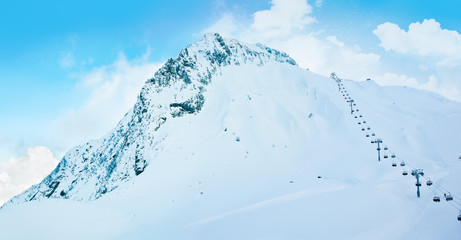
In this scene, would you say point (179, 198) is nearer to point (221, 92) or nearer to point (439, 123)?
point (221, 92)


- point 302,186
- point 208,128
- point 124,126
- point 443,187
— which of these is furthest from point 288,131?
point 124,126

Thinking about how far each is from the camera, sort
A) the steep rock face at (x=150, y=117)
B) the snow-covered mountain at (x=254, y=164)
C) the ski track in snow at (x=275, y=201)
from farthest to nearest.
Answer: the steep rock face at (x=150, y=117) → the ski track in snow at (x=275, y=201) → the snow-covered mountain at (x=254, y=164)

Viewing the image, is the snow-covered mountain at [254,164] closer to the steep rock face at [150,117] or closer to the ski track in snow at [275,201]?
the ski track in snow at [275,201]

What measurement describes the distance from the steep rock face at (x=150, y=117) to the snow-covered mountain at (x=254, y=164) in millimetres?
314

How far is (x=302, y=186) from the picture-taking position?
3403 centimetres

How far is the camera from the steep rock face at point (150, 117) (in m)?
51.0

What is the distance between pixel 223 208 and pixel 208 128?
23.9 m

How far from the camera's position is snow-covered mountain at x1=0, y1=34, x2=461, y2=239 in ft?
80.9

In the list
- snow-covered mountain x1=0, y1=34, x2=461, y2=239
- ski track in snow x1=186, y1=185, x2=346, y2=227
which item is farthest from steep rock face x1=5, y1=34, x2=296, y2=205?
ski track in snow x1=186, y1=185, x2=346, y2=227

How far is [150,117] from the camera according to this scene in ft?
179

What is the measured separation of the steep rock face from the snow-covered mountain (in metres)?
0.31

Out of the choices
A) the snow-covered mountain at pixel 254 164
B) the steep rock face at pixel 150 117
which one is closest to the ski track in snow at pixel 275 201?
the snow-covered mountain at pixel 254 164

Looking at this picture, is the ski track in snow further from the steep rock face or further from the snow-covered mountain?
the steep rock face

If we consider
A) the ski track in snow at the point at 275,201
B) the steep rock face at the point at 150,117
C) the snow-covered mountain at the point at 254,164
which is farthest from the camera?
the steep rock face at the point at 150,117
